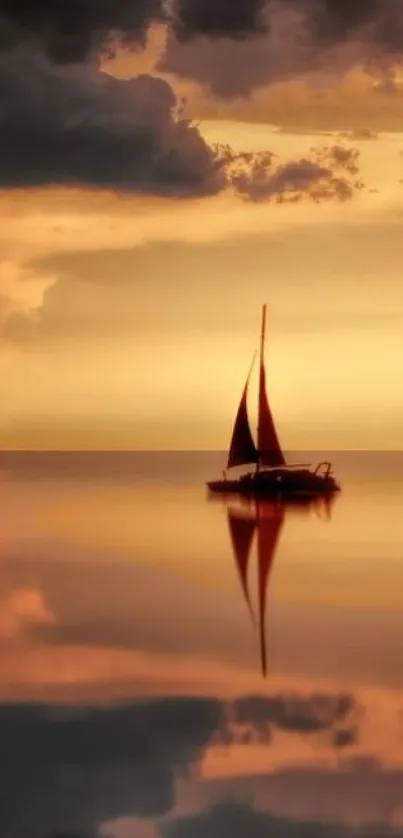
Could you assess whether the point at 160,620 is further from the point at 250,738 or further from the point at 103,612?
the point at 250,738

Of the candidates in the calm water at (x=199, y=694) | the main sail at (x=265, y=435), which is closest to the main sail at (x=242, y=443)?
the main sail at (x=265, y=435)

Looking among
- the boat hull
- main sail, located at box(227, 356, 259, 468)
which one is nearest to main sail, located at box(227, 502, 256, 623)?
main sail, located at box(227, 356, 259, 468)

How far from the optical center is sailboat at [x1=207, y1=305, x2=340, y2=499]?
37.5 ft

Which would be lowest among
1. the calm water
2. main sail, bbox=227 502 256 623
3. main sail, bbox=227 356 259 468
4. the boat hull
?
the calm water

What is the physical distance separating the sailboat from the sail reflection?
0.13 meters

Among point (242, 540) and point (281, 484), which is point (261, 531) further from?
point (281, 484)

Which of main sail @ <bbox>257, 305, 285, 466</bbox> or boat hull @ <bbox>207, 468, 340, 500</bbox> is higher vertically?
main sail @ <bbox>257, 305, 285, 466</bbox>

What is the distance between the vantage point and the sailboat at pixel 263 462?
37.5 feet

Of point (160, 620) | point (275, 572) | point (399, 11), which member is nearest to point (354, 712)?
point (160, 620)

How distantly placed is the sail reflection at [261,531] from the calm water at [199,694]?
1.3 inches

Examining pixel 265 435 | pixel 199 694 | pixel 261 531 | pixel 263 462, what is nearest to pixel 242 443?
pixel 263 462

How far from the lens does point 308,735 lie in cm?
374

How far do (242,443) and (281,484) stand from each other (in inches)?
36.0

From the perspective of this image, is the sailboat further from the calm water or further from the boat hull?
the calm water
